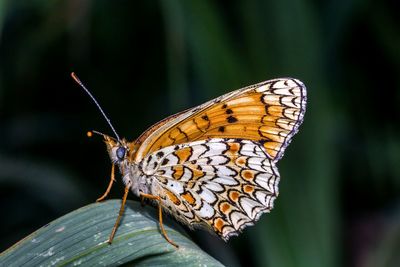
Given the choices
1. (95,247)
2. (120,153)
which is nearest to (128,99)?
(120,153)

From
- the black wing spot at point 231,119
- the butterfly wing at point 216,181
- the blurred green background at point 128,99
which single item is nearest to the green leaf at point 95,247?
the butterfly wing at point 216,181

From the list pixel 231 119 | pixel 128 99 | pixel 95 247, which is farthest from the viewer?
pixel 128 99

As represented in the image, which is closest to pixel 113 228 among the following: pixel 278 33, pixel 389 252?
pixel 278 33

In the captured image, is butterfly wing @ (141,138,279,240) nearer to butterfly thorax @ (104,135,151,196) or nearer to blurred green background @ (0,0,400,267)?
butterfly thorax @ (104,135,151,196)

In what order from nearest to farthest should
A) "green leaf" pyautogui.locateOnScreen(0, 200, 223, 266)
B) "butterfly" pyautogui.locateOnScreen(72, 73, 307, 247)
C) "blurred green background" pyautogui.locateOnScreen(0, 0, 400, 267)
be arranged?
"green leaf" pyautogui.locateOnScreen(0, 200, 223, 266) → "butterfly" pyautogui.locateOnScreen(72, 73, 307, 247) → "blurred green background" pyautogui.locateOnScreen(0, 0, 400, 267)

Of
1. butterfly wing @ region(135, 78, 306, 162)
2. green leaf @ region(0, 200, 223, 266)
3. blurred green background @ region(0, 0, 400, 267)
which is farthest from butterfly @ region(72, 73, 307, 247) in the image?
blurred green background @ region(0, 0, 400, 267)

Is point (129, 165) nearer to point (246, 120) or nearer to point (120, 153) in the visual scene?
point (120, 153)

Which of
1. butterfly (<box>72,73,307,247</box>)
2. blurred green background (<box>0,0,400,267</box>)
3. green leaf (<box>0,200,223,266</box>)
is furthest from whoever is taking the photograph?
blurred green background (<box>0,0,400,267</box>)

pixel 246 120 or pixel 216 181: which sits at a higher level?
pixel 246 120
